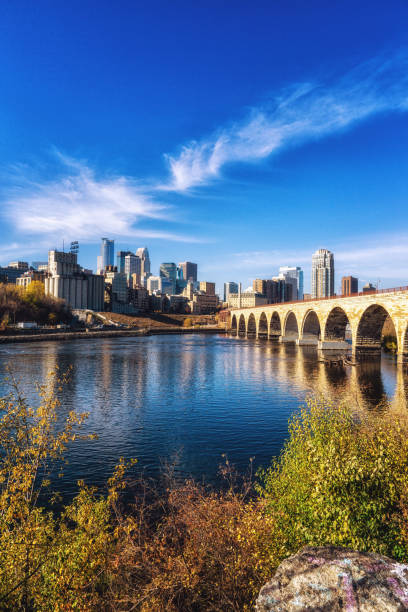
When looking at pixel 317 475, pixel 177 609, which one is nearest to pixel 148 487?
pixel 177 609

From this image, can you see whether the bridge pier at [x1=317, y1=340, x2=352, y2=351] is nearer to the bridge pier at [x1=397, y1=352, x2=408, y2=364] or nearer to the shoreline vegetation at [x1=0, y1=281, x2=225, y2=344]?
the bridge pier at [x1=397, y1=352, x2=408, y2=364]

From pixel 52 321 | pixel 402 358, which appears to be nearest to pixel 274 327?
pixel 402 358

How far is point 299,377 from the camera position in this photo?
44562mm

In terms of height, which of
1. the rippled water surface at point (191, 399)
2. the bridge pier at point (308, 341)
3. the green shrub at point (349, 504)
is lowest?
the rippled water surface at point (191, 399)

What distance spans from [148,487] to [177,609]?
8397 millimetres

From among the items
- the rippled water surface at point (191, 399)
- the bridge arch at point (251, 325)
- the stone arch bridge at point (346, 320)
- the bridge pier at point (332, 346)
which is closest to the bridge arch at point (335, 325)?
the stone arch bridge at point (346, 320)

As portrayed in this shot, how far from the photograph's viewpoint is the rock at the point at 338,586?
5605mm

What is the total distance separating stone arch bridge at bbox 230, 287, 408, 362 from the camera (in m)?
49.8

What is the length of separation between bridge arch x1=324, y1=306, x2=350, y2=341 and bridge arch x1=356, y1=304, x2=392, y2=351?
11682 millimetres

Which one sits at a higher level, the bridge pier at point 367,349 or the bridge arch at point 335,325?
the bridge arch at point 335,325

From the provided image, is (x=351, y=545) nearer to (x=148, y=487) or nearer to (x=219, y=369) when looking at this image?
(x=148, y=487)

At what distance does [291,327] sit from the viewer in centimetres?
10344

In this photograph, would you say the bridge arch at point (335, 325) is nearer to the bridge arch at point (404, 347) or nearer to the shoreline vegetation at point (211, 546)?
Result: the bridge arch at point (404, 347)

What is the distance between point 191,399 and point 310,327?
6069cm
